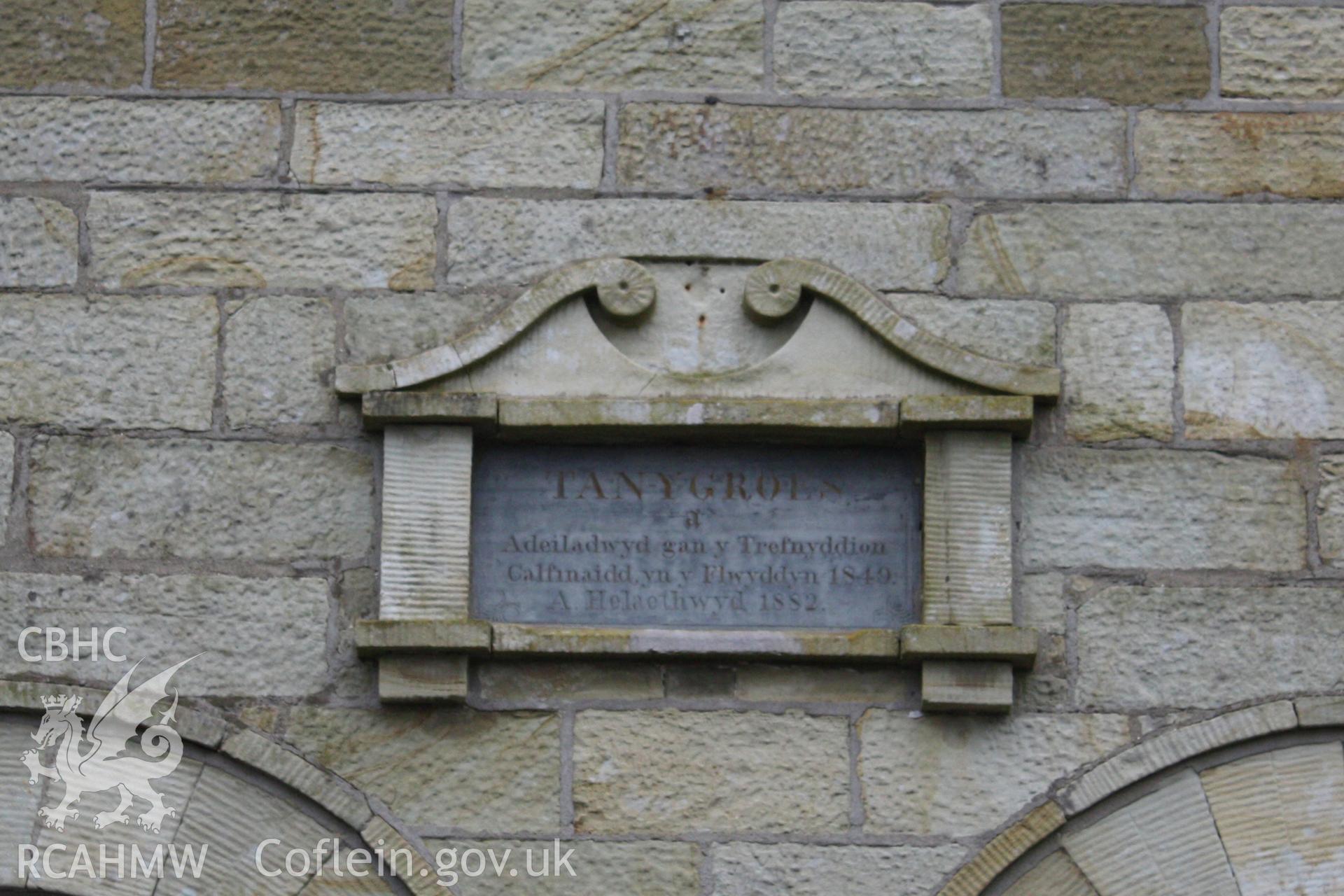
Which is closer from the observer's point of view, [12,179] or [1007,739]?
[1007,739]

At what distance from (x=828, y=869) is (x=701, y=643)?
49 cm

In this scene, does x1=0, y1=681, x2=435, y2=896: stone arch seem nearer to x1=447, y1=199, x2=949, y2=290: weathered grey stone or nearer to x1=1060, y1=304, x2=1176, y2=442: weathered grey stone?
x1=447, y1=199, x2=949, y2=290: weathered grey stone

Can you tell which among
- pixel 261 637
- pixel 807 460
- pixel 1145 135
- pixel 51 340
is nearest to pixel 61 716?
pixel 261 637

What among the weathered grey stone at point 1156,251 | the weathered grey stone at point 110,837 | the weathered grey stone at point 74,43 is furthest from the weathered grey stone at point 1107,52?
the weathered grey stone at point 110,837

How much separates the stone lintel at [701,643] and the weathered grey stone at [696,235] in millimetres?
753

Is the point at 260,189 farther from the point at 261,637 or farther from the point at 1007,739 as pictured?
the point at 1007,739

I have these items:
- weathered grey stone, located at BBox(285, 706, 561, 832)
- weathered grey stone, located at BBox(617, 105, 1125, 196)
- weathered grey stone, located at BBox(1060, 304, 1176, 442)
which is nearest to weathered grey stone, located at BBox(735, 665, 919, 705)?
weathered grey stone, located at BBox(285, 706, 561, 832)

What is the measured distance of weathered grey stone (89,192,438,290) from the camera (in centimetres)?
480

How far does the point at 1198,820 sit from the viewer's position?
4453 millimetres

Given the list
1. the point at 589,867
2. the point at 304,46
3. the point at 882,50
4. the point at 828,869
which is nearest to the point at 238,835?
the point at 589,867

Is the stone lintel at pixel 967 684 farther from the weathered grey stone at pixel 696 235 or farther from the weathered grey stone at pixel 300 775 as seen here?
the weathered grey stone at pixel 300 775

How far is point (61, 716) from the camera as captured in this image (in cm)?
454

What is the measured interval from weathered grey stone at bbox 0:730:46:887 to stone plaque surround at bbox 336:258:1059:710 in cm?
70

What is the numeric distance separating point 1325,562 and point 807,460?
1045mm
